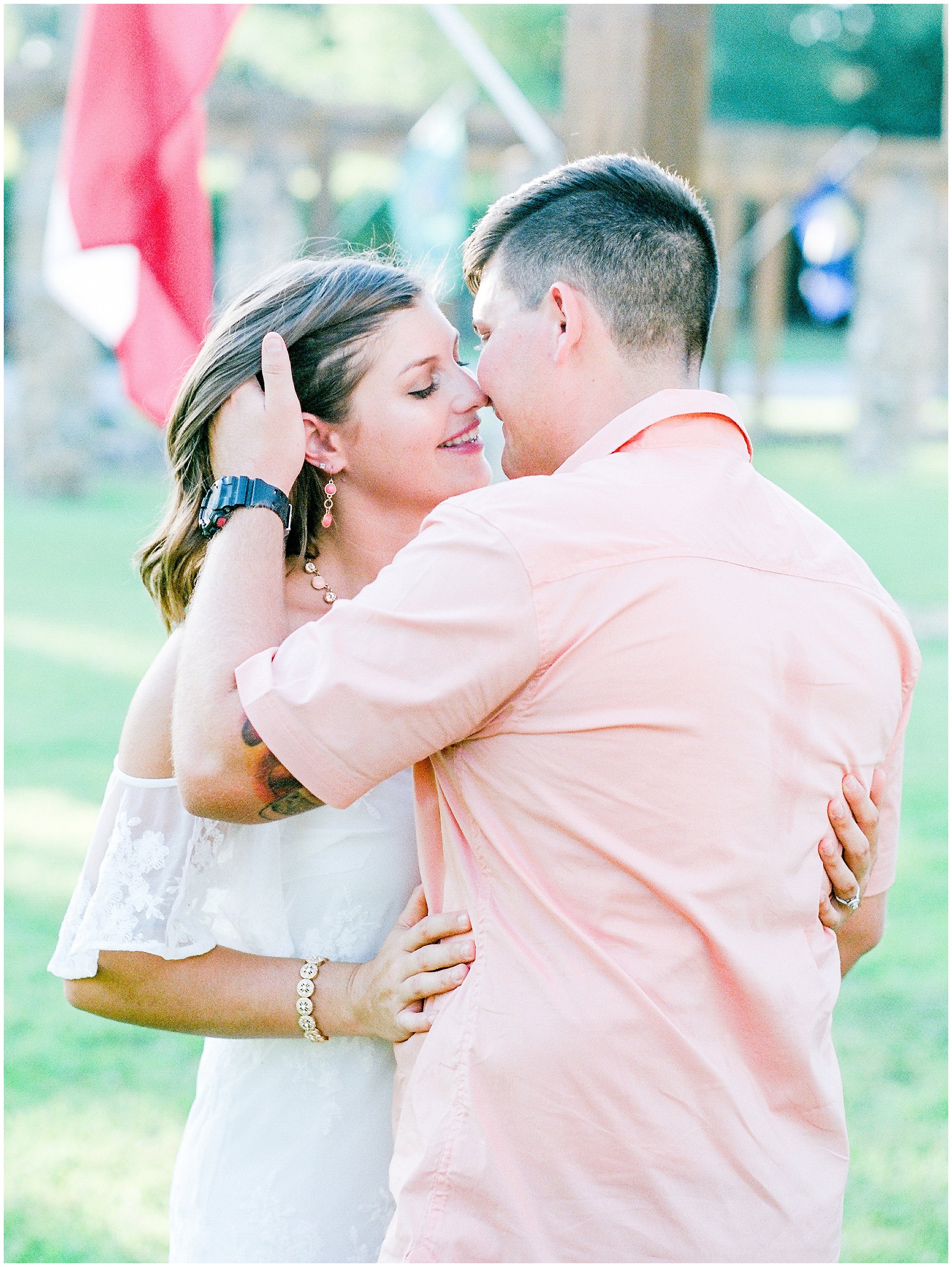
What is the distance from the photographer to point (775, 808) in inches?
60.0

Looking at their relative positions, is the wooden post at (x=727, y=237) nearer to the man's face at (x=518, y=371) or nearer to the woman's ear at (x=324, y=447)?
the woman's ear at (x=324, y=447)

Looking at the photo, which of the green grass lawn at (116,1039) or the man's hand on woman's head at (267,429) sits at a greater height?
the man's hand on woman's head at (267,429)

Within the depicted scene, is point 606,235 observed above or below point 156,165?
below

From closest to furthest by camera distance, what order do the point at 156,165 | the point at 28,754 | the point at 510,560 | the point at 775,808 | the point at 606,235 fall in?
the point at 510,560 → the point at 775,808 → the point at 606,235 → the point at 156,165 → the point at 28,754

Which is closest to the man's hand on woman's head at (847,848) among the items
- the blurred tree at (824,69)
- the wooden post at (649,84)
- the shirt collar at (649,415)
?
the shirt collar at (649,415)

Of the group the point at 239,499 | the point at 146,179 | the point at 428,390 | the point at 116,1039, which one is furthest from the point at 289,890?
the point at 116,1039

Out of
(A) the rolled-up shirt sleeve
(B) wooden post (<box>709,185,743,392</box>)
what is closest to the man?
(A) the rolled-up shirt sleeve

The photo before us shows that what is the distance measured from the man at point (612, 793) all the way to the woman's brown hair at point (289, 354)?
0.51m

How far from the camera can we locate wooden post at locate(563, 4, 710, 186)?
9.75 feet

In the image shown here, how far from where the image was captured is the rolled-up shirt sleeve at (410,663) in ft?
4.64

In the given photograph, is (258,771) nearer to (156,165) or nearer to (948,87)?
(156,165)

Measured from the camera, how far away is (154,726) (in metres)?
1.91

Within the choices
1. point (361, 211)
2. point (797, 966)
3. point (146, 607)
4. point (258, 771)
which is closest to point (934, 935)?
point (797, 966)

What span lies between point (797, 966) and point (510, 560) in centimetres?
63
